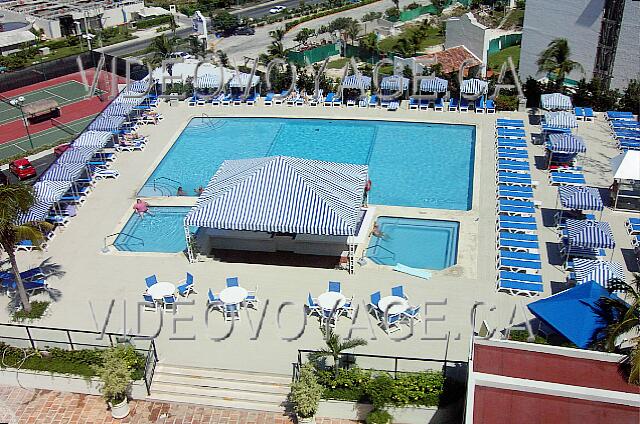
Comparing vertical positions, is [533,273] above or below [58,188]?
below

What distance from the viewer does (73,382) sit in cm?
1683

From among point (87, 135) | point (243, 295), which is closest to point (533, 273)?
point (243, 295)

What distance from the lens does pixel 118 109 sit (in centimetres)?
3173

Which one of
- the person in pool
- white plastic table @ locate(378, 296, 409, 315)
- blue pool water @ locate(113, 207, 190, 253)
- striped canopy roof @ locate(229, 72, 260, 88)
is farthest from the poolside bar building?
striped canopy roof @ locate(229, 72, 260, 88)

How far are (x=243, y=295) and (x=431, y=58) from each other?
25861 millimetres

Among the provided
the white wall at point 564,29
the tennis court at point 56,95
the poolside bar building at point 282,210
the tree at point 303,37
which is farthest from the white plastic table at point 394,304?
the tree at point 303,37

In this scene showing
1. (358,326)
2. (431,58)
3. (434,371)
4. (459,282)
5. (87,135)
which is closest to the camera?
(434,371)

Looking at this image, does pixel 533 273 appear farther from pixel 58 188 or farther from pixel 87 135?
pixel 87 135

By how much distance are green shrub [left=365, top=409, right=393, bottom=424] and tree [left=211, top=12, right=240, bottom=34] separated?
48.9m

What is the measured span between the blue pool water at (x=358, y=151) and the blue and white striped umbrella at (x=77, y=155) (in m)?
2.74

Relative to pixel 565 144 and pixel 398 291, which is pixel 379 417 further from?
pixel 565 144

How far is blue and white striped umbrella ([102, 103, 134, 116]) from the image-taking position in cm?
3134

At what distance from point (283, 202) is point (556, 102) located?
17066 millimetres

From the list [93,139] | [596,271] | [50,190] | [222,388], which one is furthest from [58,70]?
[596,271]
